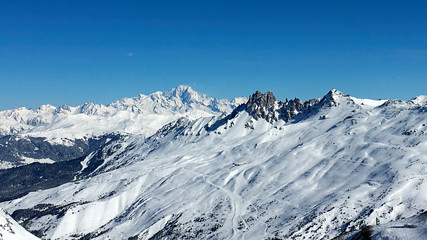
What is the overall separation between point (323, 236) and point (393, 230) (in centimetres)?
7839

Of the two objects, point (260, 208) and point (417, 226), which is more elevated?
point (417, 226)

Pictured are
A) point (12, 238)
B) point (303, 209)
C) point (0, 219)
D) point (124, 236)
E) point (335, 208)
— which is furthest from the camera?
point (124, 236)

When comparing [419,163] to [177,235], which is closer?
[419,163]

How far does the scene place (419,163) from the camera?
151875 mm

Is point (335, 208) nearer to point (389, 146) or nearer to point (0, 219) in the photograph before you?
point (389, 146)

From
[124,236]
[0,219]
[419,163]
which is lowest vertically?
[419,163]

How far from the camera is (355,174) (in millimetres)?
168375

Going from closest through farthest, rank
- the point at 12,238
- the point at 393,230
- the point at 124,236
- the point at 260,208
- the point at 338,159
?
the point at 393,230 → the point at 12,238 → the point at 260,208 → the point at 124,236 → the point at 338,159

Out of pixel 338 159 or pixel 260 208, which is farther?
pixel 338 159

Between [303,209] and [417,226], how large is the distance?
4173 inches

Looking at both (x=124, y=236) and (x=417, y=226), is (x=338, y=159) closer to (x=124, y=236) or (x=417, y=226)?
(x=124, y=236)

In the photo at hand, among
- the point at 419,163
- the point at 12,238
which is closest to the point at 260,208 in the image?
the point at 419,163

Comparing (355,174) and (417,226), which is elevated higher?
(417,226)

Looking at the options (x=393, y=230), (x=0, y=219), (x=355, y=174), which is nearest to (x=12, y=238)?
(x=0, y=219)
